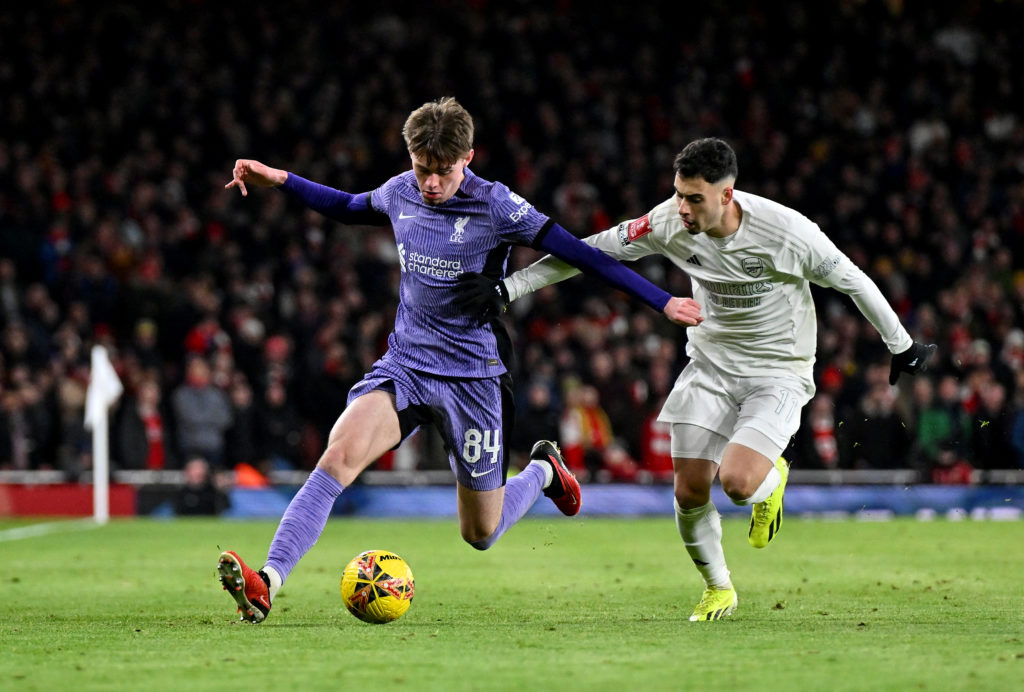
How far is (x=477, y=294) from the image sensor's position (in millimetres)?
7352

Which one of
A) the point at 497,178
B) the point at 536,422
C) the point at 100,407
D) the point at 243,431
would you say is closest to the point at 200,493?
the point at 243,431

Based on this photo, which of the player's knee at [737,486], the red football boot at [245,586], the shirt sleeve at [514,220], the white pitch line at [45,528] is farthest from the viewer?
the white pitch line at [45,528]

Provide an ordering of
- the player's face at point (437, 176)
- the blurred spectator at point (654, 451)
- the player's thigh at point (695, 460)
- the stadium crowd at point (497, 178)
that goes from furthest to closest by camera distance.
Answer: the blurred spectator at point (654, 451)
the stadium crowd at point (497, 178)
the player's thigh at point (695, 460)
the player's face at point (437, 176)

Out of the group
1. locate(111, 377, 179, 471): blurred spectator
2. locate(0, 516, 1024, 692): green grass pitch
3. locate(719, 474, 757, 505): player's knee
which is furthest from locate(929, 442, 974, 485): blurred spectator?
locate(719, 474, 757, 505): player's knee

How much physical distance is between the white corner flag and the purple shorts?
32.1ft

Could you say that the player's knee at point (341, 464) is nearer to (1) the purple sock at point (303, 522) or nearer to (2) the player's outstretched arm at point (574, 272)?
(1) the purple sock at point (303, 522)

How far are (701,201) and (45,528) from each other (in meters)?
10.9

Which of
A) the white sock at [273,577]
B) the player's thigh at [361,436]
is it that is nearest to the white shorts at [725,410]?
the player's thigh at [361,436]

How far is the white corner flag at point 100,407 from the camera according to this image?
1644cm

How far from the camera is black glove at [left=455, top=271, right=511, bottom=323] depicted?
734cm

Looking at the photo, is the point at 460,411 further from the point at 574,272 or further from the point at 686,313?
the point at 686,313

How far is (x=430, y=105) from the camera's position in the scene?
7121mm

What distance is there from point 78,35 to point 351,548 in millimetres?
12540

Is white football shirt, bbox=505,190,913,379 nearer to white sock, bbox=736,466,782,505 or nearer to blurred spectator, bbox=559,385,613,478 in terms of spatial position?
white sock, bbox=736,466,782,505
